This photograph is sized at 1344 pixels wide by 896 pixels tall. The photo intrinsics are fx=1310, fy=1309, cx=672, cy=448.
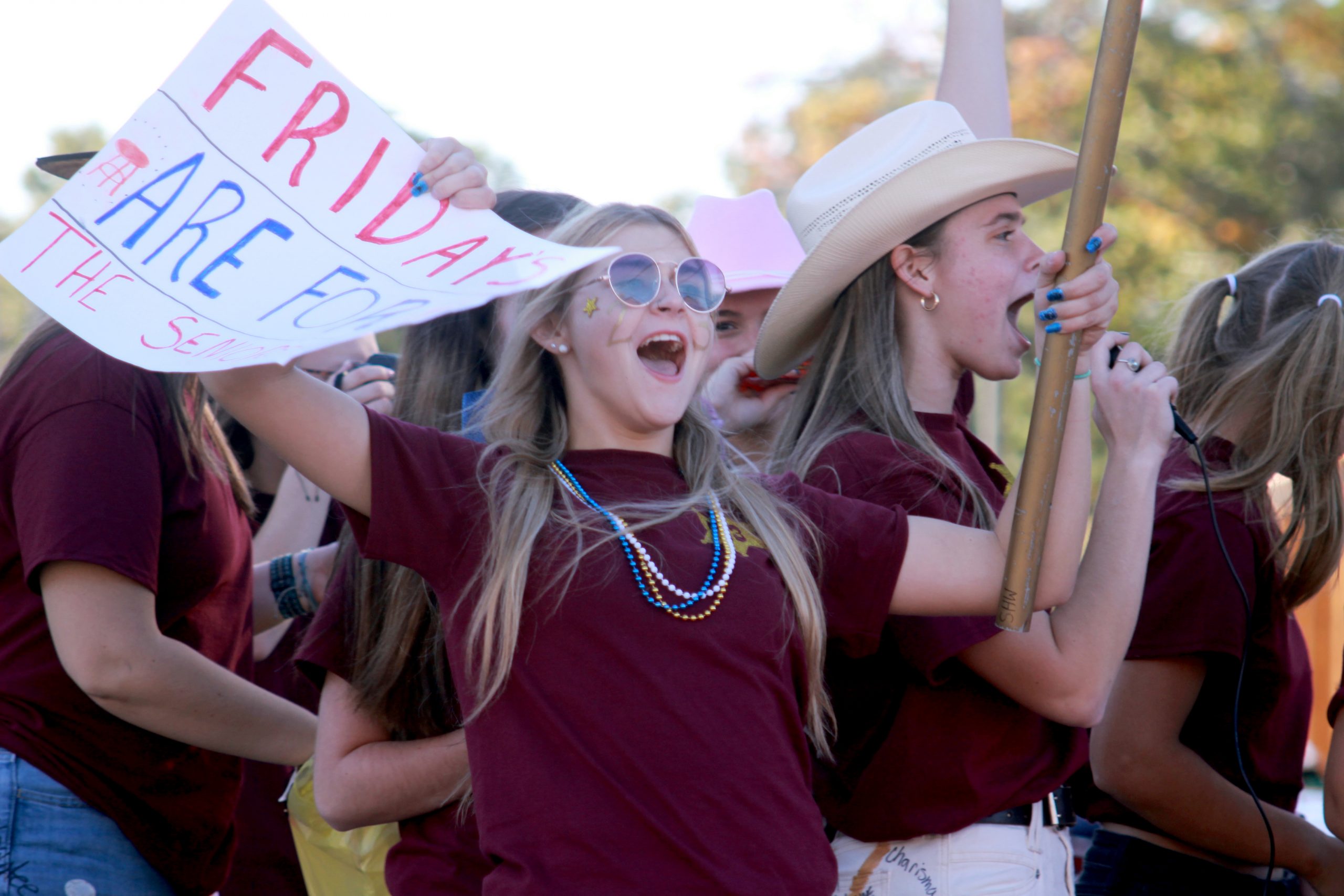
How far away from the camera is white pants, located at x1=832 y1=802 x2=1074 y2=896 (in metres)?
2.29

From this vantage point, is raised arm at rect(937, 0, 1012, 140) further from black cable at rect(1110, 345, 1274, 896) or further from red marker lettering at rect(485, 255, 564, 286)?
red marker lettering at rect(485, 255, 564, 286)

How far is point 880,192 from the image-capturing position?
2660 millimetres

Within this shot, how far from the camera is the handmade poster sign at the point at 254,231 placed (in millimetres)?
1686

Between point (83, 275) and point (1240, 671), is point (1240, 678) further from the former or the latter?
point (83, 275)

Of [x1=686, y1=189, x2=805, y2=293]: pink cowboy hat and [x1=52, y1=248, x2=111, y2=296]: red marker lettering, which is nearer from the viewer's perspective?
[x1=52, y1=248, x2=111, y2=296]: red marker lettering

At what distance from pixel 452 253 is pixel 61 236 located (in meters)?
0.55

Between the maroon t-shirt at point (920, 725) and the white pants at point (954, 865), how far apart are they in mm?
32

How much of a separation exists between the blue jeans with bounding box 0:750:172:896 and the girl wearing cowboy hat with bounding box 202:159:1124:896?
3.01 feet

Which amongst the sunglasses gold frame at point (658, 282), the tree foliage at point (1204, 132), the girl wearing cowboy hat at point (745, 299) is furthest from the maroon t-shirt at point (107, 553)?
the tree foliage at point (1204, 132)

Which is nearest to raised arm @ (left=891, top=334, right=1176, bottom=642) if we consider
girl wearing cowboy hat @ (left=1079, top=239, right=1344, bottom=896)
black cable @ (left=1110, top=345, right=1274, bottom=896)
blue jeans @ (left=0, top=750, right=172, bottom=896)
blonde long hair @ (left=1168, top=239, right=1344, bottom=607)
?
black cable @ (left=1110, top=345, right=1274, bottom=896)

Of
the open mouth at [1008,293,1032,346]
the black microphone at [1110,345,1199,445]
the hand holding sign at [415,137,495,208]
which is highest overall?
the open mouth at [1008,293,1032,346]

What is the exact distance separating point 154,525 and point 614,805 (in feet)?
3.62

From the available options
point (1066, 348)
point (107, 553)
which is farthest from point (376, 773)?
point (1066, 348)

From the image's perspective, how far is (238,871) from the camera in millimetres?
3207
